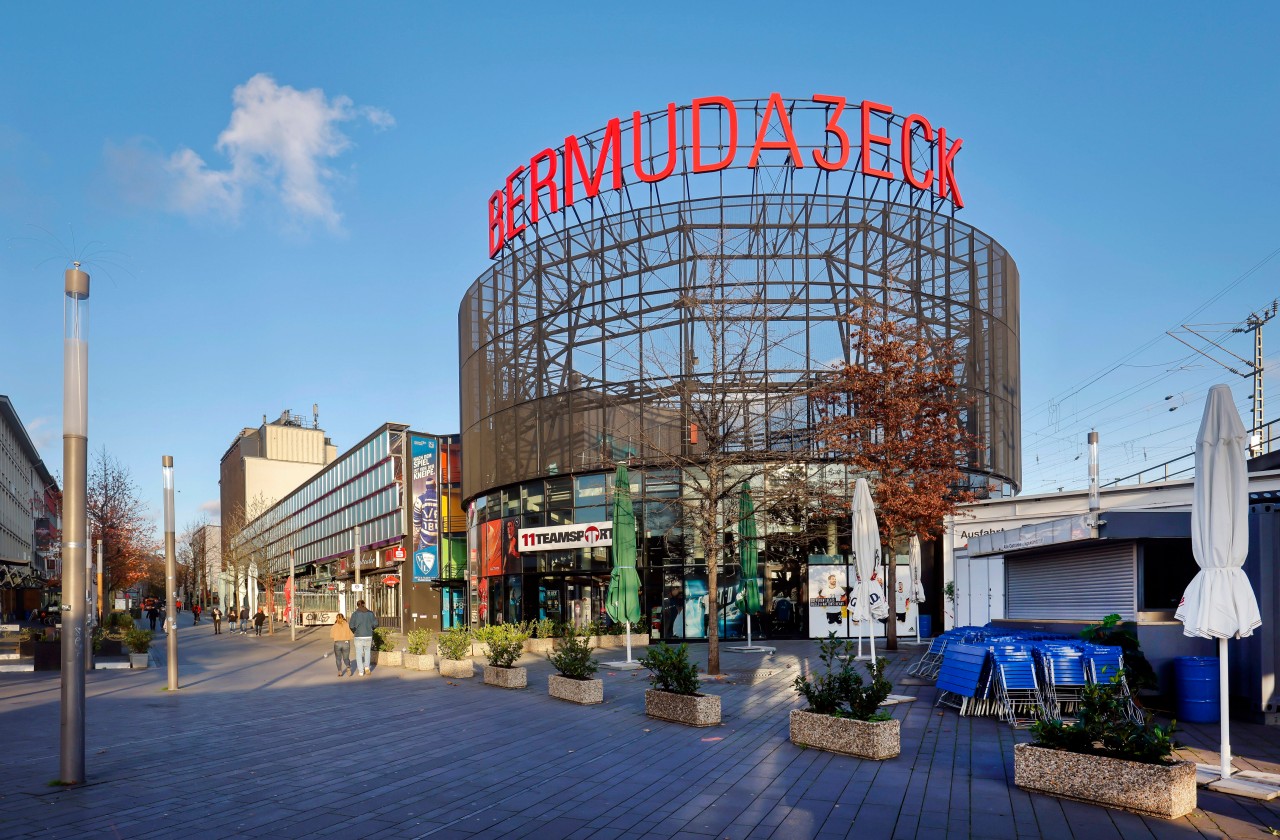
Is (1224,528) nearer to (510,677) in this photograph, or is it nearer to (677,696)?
(677,696)

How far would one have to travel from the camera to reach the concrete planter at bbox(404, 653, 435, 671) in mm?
23766

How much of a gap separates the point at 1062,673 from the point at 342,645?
55.3 feet

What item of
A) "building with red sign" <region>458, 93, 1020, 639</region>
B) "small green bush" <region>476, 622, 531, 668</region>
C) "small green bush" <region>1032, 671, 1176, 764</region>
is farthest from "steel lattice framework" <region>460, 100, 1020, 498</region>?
"small green bush" <region>1032, 671, 1176, 764</region>

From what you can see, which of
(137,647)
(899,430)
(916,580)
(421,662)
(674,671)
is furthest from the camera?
(916,580)

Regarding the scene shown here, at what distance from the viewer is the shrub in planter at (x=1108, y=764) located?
8.06m

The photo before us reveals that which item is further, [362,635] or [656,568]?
[656,568]

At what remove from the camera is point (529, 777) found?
10.1 m

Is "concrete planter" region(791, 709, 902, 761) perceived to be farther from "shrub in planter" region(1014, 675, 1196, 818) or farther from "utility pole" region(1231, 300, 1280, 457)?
"utility pole" region(1231, 300, 1280, 457)

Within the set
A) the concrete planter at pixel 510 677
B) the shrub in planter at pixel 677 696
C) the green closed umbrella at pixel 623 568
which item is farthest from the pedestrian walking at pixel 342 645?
the shrub in planter at pixel 677 696

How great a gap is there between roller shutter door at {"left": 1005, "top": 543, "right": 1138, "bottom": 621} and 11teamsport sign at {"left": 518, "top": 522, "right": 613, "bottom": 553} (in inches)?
629

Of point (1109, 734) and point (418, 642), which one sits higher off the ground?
point (1109, 734)

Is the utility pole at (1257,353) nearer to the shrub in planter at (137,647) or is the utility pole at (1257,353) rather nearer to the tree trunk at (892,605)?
the tree trunk at (892,605)

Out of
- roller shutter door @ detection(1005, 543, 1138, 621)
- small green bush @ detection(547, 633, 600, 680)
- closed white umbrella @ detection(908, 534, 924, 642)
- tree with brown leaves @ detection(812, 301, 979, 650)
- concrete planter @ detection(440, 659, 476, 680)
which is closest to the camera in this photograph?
roller shutter door @ detection(1005, 543, 1138, 621)

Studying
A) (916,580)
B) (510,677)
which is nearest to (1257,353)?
(916,580)
